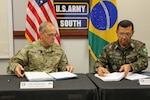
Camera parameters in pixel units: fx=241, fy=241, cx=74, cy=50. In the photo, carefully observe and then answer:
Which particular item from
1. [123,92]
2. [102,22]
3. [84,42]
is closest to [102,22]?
[102,22]

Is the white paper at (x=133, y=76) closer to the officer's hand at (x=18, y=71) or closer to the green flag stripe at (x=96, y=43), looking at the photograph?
the officer's hand at (x=18, y=71)

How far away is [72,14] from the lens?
3342 mm

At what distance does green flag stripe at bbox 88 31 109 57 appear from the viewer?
3268mm

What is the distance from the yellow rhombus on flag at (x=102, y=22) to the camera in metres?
3.19

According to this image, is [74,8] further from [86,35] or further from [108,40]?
[108,40]

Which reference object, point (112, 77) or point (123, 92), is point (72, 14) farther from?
point (123, 92)

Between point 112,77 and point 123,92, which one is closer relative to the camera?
point 123,92

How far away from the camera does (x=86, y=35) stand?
134 inches

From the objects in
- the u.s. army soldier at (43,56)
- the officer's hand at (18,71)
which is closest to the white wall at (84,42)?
the u.s. army soldier at (43,56)

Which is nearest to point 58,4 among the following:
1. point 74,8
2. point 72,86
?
point 74,8

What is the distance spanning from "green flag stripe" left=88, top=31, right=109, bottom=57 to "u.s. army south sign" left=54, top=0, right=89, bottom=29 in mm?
211

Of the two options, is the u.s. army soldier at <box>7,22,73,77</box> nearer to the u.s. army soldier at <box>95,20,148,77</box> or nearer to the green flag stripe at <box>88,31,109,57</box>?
the u.s. army soldier at <box>95,20,148,77</box>

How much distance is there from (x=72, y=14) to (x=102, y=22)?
440 mm

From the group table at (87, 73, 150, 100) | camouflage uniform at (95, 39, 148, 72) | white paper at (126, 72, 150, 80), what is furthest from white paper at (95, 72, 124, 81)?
camouflage uniform at (95, 39, 148, 72)
